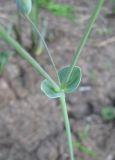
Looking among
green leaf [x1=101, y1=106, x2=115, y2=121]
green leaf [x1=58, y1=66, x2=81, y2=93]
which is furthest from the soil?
green leaf [x1=58, y1=66, x2=81, y2=93]

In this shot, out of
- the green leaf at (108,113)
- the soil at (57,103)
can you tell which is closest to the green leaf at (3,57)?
the soil at (57,103)

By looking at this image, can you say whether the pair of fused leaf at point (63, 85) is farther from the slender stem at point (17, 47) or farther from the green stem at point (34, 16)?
the green stem at point (34, 16)

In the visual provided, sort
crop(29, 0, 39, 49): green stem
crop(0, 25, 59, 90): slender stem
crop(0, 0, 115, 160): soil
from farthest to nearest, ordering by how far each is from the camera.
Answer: crop(29, 0, 39, 49): green stem < crop(0, 0, 115, 160): soil < crop(0, 25, 59, 90): slender stem

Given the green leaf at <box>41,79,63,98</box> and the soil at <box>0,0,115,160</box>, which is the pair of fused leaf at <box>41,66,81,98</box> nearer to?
the green leaf at <box>41,79,63,98</box>

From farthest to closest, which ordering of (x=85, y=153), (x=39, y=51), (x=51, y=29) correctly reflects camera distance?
(x=51, y=29) → (x=39, y=51) → (x=85, y=153)

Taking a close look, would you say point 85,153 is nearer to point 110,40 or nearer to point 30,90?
point 30,90

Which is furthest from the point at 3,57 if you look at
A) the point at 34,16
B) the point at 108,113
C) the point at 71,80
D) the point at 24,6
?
the point at 24,6

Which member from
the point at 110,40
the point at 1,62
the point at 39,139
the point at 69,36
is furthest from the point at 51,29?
the point at 39,139
